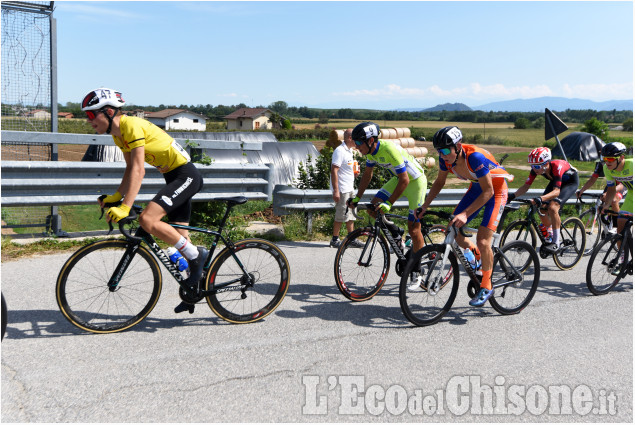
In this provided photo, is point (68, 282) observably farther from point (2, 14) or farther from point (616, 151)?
point (616, 151)

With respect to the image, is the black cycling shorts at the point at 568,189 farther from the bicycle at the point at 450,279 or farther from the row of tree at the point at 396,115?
the row of tree at the point at 396,115

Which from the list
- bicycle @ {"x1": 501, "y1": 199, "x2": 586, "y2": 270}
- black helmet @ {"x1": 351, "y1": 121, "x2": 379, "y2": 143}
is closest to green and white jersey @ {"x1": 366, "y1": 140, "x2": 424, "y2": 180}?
black helmet @ {"x1": 351, "y1": 121, "x2": 379, "y2": 143}

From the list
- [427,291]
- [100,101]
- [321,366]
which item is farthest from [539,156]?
[100,101]

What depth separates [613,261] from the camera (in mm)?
7289

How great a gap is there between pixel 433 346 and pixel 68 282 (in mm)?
3202

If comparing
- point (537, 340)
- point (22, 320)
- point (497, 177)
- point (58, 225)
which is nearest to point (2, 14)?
point (58, 225)

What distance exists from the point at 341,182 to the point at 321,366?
512 cm

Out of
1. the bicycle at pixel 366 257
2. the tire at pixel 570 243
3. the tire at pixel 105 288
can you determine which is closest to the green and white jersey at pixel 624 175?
the tire at pixel 570 243

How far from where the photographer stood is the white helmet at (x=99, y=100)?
16.0 feet

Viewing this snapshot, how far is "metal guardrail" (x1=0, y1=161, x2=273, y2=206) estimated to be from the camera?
25.1ft

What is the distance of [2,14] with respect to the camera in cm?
837

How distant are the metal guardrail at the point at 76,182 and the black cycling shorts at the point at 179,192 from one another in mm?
3185

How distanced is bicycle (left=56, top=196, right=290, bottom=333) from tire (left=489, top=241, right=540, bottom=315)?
2.28 m

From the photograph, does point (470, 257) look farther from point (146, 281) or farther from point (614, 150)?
point (614, 150)
